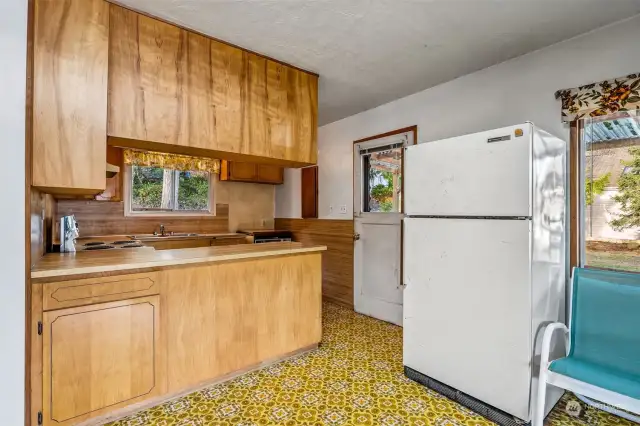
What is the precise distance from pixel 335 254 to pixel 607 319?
2892 mm

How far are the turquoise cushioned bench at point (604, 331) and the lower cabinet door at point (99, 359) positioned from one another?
91.6 inches

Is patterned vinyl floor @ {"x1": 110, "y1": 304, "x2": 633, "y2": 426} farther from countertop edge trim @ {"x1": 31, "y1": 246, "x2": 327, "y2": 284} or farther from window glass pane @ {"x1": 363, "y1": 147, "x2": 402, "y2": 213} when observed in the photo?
window glass pane @ {"x1": 363, "y1": 147, "x2": 402, "y2": 213}

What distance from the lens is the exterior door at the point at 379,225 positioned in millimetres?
3545

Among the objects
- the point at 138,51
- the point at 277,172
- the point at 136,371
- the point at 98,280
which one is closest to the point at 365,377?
the point at 136,371

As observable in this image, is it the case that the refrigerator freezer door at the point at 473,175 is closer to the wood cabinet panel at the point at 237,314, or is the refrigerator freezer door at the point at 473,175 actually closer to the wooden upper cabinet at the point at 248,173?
the wood cabinet panel at the point at 237,314

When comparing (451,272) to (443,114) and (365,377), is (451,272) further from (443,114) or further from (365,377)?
(443,114)

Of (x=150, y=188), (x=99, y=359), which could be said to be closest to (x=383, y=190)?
(x=99, y=359)

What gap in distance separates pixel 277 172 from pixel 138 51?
326 centimetres

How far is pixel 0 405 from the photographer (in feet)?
4.27

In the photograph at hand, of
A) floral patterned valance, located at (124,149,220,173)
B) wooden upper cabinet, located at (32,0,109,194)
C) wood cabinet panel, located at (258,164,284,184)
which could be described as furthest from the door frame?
wooden upper cabinet, located at (32,0,109,194)

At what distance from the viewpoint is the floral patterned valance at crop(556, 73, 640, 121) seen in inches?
77.1

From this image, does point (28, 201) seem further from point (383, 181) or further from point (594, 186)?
point (594, 186)

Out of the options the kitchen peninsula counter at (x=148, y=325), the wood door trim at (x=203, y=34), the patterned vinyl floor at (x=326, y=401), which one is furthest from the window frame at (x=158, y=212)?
the patterned vinyl floor at (x=326, y=401)

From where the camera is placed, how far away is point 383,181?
3.74 m
